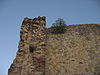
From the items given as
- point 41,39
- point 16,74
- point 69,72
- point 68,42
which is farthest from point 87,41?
point 16,74

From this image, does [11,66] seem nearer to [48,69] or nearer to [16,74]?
[16,74]

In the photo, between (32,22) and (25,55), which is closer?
(25,55)

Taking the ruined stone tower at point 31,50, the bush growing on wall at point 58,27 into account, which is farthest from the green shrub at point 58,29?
the ruined stone tower at point 31,50

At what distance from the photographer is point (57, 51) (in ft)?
27.3

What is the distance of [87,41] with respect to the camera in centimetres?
852

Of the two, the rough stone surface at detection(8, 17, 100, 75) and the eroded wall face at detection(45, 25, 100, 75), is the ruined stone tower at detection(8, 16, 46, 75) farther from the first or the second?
the eroded wall face at detection(45, 25, 100, 75)

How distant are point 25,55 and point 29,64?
0.48 m

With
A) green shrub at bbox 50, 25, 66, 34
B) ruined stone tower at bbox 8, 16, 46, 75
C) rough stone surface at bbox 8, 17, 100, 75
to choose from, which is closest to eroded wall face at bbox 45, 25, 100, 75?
rough stone surface at bbox 8, 17, 100, 75

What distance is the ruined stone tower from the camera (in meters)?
6.45

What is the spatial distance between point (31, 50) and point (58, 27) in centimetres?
268

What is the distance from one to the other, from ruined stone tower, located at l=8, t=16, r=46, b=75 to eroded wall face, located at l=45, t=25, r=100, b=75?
1.39m

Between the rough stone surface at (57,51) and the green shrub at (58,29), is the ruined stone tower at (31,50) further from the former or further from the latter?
the green shrub at (58,29)

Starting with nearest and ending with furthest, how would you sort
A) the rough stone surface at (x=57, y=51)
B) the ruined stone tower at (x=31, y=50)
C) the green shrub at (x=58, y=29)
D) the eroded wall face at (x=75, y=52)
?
the ruined stone tower at (x=31, y=50) → the rough stone surface at (x=57, y=51) → the eroded wall face at (x=75, y=52) → the green shrub at (x=58, y=29)

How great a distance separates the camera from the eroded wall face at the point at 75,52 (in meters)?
7.74
